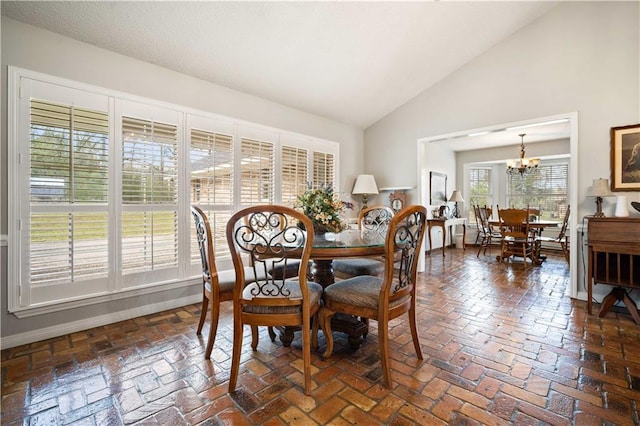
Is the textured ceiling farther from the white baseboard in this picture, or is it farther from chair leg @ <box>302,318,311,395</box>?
chair leg @ <box>302,318,311,395</box>

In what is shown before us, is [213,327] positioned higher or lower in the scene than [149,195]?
lower

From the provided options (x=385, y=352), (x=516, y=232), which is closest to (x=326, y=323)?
(x=385, y=352)

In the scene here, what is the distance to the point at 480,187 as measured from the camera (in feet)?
24.5

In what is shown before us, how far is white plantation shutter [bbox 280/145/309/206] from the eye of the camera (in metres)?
4.02

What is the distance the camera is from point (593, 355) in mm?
2062

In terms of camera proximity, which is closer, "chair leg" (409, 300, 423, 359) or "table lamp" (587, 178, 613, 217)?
"chair leg" (409, 300, 423, 359)

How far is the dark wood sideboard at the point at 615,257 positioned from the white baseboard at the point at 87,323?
4.19m

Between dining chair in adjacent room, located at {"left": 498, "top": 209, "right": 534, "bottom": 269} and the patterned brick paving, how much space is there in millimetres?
2473

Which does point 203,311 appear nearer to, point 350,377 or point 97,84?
point 350,377

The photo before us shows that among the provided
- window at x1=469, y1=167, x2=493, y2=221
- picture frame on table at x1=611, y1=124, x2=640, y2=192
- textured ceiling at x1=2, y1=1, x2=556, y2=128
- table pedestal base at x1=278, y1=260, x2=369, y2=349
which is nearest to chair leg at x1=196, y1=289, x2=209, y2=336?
table pedestal base at x1=278, y1=260, x2=369, y2=349

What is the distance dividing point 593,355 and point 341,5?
355 cm

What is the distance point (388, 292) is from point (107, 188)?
2611mm

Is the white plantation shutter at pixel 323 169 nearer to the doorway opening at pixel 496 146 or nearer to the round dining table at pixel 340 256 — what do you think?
the doorway opening at pixel 496 146

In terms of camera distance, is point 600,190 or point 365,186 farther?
point 365,186
